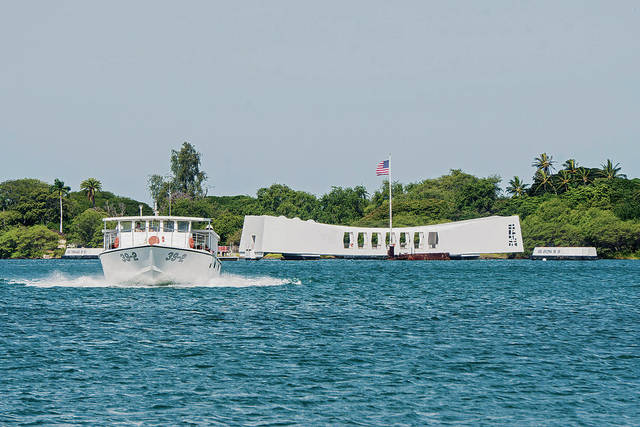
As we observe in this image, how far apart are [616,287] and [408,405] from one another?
49.9 meters

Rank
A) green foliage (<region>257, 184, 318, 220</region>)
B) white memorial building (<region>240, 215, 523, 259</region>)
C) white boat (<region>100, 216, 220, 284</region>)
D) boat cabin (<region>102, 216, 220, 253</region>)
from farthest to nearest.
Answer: green foliage (<region>257, 184, 318, 220</region>), white memorial building (<region>240, 215, 523, 259</region>), boat cabin (<region>102, 216, 220, 253</region>), white boat (<region>100, 216, 220, 284</region>)

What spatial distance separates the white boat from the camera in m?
51.0

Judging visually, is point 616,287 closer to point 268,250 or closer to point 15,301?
point 15,301

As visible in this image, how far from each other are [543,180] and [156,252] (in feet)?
497

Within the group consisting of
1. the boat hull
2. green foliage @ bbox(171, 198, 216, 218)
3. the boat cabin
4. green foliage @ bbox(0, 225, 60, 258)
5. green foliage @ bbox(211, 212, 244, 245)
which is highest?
green foliage @ bbox(171, 198, 216, 218)

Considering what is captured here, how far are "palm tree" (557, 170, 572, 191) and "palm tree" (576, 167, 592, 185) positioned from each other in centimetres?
257

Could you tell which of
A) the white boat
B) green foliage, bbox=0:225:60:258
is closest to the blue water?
the white boat

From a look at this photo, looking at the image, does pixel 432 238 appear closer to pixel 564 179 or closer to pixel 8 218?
pixel 564 179

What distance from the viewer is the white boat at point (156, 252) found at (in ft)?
167

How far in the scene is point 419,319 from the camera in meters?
38.8

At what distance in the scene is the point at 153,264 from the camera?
2005 inches

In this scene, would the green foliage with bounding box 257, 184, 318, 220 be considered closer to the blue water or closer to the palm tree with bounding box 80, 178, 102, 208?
the palm tree with bounding box 80, 178, 102, 208

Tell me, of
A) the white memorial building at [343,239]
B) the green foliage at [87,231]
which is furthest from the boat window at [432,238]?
the green foliage at [87,231]

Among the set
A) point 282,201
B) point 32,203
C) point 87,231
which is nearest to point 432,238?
point 282,201
